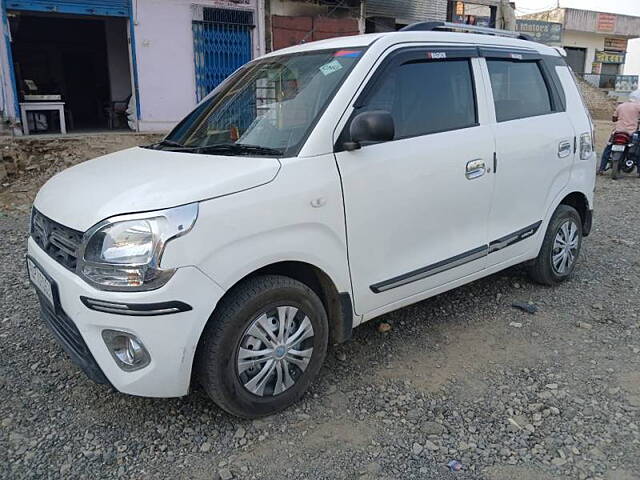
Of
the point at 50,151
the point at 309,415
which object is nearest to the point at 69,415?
the point at 309,415

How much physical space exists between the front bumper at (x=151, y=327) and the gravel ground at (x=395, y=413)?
15.5 inches

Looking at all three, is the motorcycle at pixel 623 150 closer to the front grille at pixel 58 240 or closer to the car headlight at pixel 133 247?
the car headlight at pixel 133 247

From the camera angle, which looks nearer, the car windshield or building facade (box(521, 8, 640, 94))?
the car windshield

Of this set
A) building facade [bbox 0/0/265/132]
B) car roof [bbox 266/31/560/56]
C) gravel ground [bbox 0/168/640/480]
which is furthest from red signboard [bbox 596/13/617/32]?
gravel ground [bbox 0/168/640/480]

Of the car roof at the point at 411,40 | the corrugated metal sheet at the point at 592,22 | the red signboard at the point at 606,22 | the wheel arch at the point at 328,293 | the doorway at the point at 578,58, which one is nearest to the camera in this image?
the wheel arch at the point at 328,293

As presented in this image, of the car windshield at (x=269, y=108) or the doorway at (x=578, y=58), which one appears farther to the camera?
the doorway at (x=578, y=58)

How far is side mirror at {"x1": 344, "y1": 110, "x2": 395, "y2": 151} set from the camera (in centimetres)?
276

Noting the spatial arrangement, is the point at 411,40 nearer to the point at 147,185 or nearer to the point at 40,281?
the point at 147,185

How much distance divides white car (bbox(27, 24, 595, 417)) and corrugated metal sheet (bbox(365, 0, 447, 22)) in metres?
9.62

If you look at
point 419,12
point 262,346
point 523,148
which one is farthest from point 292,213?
point 419,12

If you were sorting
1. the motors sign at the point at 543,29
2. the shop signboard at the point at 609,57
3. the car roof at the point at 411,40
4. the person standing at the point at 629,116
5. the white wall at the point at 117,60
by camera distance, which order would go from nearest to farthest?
the car roof at the point at 411,40
the person standing at the point at 629,116
the white wall at the point at 117,60
the motors sign at the point at 543,29
the shop signboard at the point at 609,57

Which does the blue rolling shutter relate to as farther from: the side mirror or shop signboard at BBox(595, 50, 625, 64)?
shop signboard at BBox(595, 50, 625, 64)

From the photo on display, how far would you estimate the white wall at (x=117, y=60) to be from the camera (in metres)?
12.7

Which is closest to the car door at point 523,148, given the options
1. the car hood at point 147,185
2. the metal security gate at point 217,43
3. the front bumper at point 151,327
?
the car hood at point 147,185
